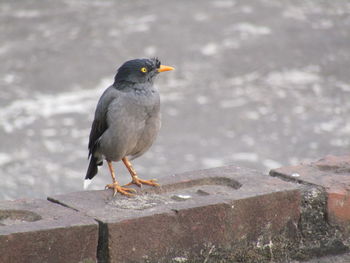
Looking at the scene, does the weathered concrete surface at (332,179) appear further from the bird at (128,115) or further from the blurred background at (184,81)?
the blurred background at (184,81)

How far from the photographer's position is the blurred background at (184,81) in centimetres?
802

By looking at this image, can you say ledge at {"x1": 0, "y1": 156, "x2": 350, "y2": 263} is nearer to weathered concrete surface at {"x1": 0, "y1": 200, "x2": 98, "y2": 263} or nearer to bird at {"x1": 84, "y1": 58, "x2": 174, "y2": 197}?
weathered concrete surface at {"x1": 0, "y1": 200, "x2": 98, "y2": 263}

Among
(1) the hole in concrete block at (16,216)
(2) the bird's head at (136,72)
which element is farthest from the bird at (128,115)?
(1) the hole in concrete block at (16,216)

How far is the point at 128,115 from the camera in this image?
449 centimetres

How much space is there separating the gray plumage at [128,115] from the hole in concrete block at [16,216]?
1.12 metres

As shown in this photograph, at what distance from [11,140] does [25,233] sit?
554 cm

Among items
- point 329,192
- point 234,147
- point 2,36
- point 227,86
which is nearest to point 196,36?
point 227,86

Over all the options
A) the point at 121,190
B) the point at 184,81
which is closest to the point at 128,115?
the point at 121,190

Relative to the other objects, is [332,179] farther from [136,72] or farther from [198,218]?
[136,72]

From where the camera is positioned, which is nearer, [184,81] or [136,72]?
[136,72]

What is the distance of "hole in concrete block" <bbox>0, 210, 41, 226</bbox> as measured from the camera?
11.3 ft

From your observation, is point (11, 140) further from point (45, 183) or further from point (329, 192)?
point (329, 192)

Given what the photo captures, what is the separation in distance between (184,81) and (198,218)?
7005 mm

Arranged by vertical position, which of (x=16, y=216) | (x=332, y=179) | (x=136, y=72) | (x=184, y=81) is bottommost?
(x=184, y=81)
